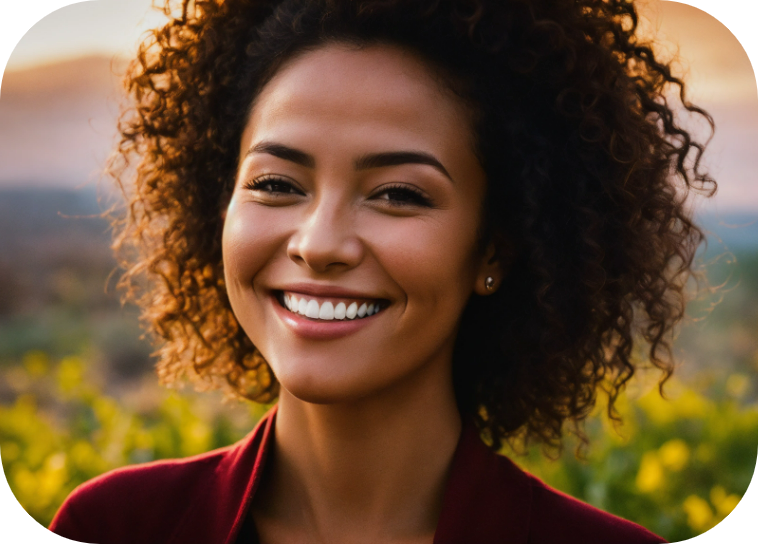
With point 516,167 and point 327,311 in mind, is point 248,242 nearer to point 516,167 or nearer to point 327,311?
point 327,311

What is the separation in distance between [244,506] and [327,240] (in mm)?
867

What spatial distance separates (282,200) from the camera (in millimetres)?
1959

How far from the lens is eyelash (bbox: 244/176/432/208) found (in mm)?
1896

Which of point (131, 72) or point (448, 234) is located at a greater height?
point (131, 72)

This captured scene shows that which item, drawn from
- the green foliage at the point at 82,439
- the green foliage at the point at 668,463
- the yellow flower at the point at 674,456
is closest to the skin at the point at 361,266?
the green foliage at the point at 668,463

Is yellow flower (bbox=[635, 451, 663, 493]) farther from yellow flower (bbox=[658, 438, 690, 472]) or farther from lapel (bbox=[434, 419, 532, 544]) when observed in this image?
lapel (bbox=[434, 419, 532, 544])

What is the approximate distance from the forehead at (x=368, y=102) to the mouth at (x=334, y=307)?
402mm

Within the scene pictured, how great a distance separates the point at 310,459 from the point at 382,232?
0.73 meters

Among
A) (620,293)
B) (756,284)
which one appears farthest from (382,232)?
(756,284)

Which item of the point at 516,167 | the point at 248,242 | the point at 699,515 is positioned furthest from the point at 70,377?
→ the point at 699,515

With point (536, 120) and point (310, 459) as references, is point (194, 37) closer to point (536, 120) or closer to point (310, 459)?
point (536, 120)

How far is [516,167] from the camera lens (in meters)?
2.12

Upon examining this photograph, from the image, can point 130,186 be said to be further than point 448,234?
Yes

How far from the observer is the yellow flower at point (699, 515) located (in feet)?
8.95
